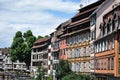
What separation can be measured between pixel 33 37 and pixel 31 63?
12.3m

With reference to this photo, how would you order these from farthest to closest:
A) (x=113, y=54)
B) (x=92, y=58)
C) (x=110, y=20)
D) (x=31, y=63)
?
(x=31, y=63) → (x=92, y=58) → (x=110, y=20) → (x=113, y=54)

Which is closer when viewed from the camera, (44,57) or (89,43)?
(89,43)

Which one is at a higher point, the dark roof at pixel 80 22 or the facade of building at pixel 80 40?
the dark roof at pixel 80 22

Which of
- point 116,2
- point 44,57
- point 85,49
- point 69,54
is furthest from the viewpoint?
point 44,57

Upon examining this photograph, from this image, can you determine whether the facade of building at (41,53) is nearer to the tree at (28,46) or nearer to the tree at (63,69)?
the tree at (28,46)

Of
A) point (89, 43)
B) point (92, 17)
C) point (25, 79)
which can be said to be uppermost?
point (92, 17)

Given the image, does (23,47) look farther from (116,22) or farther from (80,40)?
(116,22)

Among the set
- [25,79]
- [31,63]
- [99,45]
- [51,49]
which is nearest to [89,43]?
[99,45]

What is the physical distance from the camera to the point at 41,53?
146625 mm

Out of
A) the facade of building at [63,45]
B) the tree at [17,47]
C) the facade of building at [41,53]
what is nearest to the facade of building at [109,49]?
the facade of building at [63,45]

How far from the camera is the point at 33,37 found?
6658 inches

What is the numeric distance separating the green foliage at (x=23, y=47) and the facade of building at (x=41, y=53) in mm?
8152

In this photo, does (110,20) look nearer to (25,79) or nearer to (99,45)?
(99,45)

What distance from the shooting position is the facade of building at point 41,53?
13541 cm
